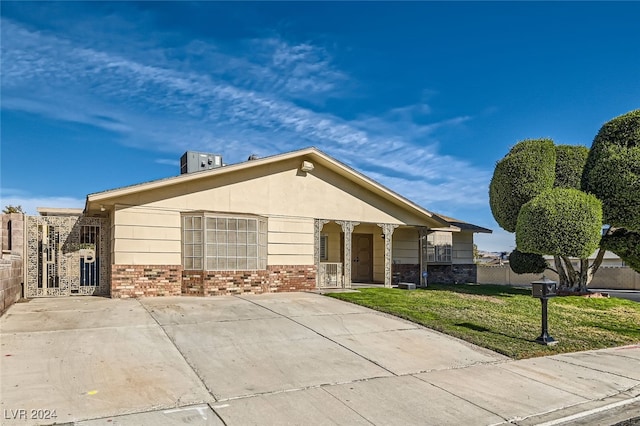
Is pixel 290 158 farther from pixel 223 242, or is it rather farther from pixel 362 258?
pixel 362 258

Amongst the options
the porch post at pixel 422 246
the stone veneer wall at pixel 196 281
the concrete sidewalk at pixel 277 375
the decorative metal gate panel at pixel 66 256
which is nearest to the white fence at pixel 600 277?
the porch post at pixel 422 246

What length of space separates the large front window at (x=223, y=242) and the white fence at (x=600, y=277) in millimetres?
19529

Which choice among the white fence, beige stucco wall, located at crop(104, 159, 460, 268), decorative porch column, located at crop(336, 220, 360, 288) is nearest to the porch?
beige stucco wall, located at crop(104, 159, 460, 268)

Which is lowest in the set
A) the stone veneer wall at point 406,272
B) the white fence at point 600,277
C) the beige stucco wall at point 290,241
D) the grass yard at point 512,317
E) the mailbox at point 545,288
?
the white fence at point 600,277

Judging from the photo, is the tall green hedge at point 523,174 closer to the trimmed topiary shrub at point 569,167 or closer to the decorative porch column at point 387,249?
the trimmed topiary shrub at point 569,167

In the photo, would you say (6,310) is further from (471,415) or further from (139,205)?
(471,415)

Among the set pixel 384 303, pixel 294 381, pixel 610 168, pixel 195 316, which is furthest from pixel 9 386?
pixel 610 168

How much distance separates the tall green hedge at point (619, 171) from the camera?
16266 millimetres

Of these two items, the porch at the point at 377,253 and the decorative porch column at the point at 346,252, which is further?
the porch at the point at 377,253

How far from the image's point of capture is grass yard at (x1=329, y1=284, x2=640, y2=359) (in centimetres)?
986

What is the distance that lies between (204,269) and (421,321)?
6.75 metres

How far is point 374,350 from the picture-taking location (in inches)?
338

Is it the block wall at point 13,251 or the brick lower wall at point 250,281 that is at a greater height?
the block wall at point 13,251

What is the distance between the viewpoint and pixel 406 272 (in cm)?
2084
